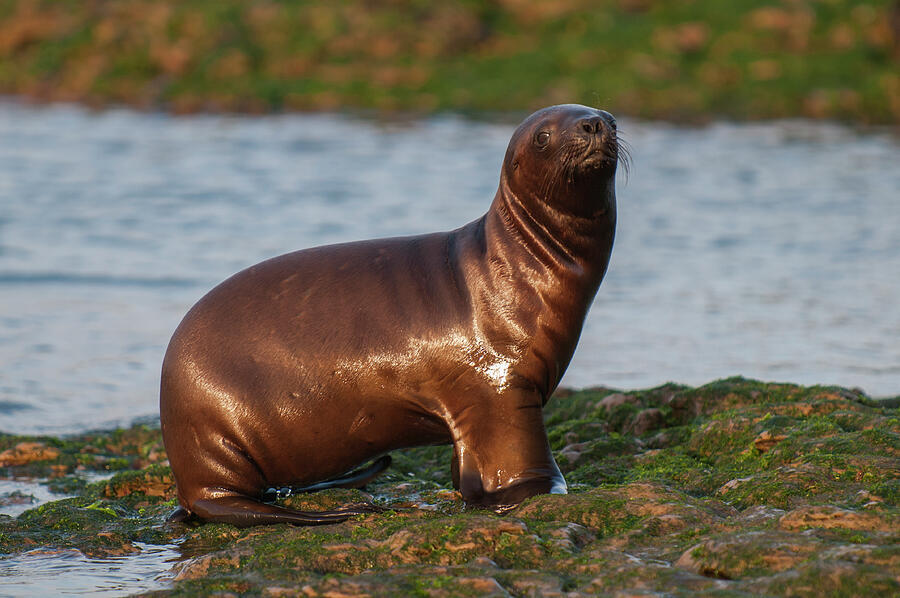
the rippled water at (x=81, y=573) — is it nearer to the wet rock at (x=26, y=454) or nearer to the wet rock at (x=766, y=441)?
the wet rock at (x=26, y=454)

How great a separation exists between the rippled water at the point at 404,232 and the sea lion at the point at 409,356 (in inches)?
131

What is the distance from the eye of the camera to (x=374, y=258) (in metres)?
5.82

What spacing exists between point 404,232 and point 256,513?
34.8ft

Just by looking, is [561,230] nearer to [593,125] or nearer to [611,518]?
[593,125]

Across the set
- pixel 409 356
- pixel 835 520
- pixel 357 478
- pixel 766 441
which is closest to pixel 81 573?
pixel 357 478

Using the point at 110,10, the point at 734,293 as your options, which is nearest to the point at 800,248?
the point at 734,293

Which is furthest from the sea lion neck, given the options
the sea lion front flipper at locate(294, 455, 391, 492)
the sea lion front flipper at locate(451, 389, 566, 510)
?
the sea lion front flipper at locate(294, 455, 391, 492)

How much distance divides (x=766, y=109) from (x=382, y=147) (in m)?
9.00

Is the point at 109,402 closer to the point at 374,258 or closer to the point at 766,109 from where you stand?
the point at 374,258

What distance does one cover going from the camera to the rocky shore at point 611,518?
4.18 metres

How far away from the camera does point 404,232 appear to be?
52.3 ft

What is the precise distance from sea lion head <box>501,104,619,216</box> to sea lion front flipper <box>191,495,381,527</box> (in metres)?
1.58

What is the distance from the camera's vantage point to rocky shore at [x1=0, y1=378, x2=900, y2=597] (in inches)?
165

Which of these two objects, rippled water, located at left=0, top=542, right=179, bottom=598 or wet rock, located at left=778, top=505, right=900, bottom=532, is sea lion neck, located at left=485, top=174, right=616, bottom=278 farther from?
rippled water, located at left=0, top=542, right=179, bottom=598
